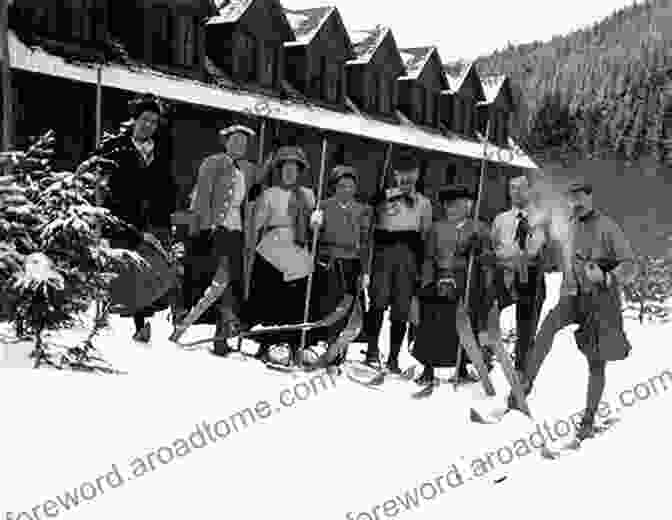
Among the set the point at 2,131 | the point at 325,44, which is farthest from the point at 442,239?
the point at 325,44

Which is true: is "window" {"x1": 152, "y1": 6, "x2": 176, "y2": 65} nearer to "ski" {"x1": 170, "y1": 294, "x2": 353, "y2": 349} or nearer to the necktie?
"ski" {"x1": 170, "y1": 294, "x2": 353, "y2": 349}

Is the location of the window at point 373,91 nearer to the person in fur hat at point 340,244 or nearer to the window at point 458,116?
the window at point 458,116

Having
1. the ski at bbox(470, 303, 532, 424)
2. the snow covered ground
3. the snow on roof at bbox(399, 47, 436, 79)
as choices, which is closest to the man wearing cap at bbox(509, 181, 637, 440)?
the ski at bbox(470, 303, 532, 424)

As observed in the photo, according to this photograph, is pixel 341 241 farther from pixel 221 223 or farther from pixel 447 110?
pixel 447 110

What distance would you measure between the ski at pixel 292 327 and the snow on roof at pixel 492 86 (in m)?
19.3

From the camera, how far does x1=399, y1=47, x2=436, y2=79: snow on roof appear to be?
2228 cm

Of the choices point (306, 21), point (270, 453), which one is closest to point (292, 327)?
point (270, 453)

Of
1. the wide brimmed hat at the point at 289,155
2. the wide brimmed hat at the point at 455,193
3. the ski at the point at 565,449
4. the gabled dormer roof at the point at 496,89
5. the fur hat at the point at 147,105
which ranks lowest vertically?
the ski at the point at 565,449

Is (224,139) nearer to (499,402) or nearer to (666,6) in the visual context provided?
(499,402)

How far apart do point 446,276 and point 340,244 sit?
3.20 ft

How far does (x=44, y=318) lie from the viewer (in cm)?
531

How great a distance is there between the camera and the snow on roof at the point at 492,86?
85.9 ft

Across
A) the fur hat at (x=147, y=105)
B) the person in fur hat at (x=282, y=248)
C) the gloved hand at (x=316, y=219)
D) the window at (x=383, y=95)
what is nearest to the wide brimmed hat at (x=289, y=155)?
the person in fur hat at (x=282, y=248)

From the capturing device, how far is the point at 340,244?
7617mm
